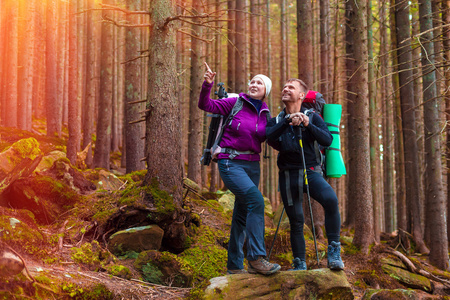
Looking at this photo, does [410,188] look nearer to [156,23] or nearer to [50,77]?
[156,23]

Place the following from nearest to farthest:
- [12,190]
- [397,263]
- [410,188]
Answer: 1. [12,190]
2. [397,263]
3. [410,188]

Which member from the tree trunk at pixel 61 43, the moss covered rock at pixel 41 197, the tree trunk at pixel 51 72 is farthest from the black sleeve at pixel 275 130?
the tree trunk at pixel 61 43

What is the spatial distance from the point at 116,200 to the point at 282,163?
344 cm

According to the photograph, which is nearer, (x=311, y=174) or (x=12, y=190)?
(x=311, y=174)

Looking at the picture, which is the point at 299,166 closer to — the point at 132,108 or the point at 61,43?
the point at 132,108

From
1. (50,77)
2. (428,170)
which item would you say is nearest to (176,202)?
(428,170)

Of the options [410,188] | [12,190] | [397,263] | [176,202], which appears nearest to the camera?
[12,190]

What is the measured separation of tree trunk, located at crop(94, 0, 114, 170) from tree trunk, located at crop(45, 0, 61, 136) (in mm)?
4883

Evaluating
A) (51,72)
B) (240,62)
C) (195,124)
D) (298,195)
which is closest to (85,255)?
(298,195)

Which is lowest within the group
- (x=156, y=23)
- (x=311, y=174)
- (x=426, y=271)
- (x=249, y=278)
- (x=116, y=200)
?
(x=426, y=271)

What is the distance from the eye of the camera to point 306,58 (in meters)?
9.95

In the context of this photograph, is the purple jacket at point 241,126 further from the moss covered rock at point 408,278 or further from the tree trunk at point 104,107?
the tree trunk at point 104,107

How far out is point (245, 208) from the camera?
4367mm

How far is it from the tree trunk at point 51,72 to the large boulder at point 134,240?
510 inches
